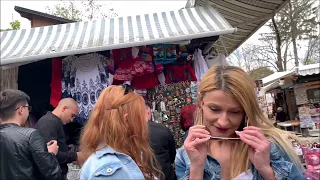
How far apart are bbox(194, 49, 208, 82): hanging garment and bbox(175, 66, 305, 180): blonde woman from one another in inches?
116

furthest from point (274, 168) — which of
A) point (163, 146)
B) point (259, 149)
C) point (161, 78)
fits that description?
point (161, 78)

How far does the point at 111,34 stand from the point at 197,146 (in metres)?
3.12

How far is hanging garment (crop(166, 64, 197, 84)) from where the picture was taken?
4574 millimetres

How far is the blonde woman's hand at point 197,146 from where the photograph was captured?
1449mm

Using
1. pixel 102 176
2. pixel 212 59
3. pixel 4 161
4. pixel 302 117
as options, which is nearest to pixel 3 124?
pixel 4 161

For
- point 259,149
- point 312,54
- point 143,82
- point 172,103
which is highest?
point 312,54

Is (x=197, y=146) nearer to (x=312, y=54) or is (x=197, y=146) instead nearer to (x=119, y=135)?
(x=119, y=135)

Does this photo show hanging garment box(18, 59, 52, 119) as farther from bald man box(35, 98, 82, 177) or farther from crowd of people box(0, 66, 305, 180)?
crowd of people box(0, 66, 305, 180)

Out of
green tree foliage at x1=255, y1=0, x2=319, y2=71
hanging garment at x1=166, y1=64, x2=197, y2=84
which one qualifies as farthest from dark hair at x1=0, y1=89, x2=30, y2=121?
Answer: green tree foliage at x1=255, y1=0, x2=319, y2=71

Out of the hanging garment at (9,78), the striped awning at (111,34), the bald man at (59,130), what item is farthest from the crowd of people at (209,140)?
the hanging garment at (9,78)

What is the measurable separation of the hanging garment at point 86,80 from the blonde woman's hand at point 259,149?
323 centimetres

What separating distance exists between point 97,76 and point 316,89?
8.93 metres

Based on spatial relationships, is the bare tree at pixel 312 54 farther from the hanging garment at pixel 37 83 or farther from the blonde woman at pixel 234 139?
the blonde woman at pixel 234 139

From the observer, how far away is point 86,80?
4445 mm
